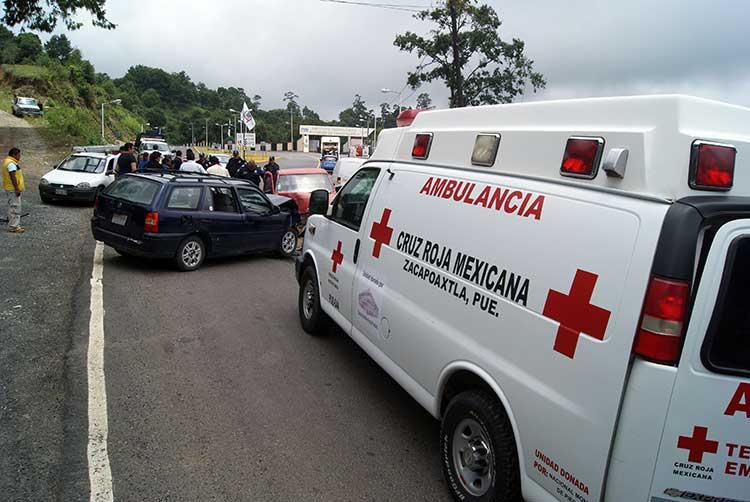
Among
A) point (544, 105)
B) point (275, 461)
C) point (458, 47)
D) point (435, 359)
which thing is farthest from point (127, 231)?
point (458, 47)

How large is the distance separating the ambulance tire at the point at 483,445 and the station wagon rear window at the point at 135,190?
22.4 feet

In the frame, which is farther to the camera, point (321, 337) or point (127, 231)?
point (127, 231)

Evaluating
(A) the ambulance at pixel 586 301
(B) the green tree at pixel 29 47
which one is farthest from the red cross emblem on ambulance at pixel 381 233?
(B) the green tree at pixel 29 47

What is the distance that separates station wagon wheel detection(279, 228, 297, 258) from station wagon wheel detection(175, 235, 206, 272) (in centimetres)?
188

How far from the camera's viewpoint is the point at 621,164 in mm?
2465

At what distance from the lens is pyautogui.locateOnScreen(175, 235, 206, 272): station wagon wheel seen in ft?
29.0

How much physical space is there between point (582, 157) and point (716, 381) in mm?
1218

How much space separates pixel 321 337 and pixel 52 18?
15.2m

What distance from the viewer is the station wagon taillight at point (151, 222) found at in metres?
8.36

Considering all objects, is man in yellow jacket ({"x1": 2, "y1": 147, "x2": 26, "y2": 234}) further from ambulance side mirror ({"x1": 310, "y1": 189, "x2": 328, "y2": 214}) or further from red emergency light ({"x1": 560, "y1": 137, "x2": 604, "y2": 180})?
→ red emergency light ({"x1": 560, "y1": 137, "x2": 604, "y2": 180})

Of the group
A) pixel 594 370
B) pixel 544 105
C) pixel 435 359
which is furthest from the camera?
pixel 435 359

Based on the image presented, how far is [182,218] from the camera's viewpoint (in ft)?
28.7

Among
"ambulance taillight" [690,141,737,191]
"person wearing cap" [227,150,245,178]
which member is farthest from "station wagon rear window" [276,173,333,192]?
"ambulance taillight" [690,141,737,191]

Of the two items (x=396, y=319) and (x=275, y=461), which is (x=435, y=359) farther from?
(x=275, y=461)
